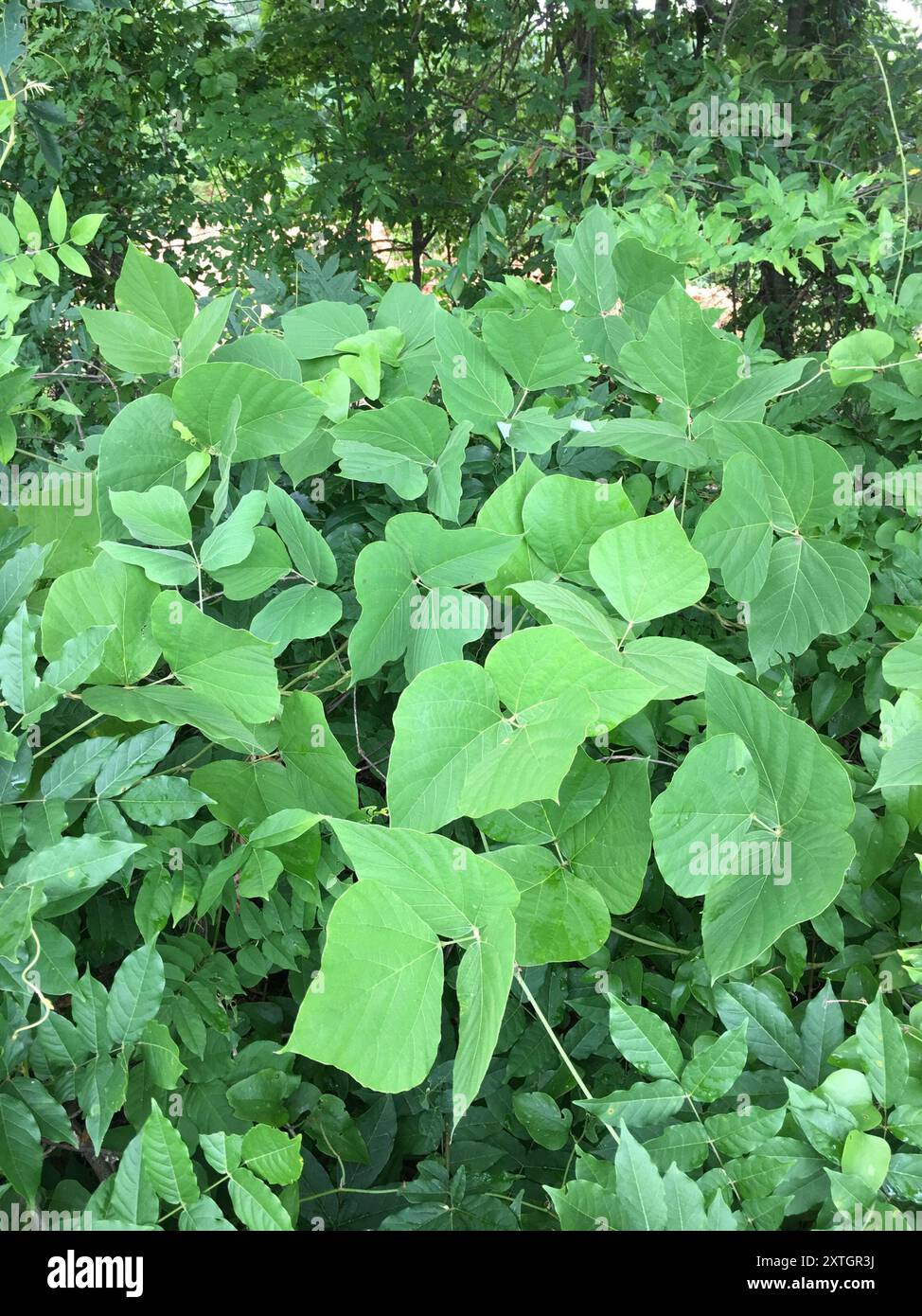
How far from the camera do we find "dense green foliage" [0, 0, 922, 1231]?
0.33m

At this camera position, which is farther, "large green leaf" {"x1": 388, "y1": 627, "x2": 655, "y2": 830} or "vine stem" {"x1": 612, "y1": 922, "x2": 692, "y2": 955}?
"vine stem" {"x1": 612, "y1": 922, "x2": 692, "y2": 955}

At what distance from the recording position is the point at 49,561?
45 cm

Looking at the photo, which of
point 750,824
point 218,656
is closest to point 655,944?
point 750,824

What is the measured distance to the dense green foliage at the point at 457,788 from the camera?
0.33 meters

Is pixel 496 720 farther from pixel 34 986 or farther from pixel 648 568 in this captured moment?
pixel 34 986

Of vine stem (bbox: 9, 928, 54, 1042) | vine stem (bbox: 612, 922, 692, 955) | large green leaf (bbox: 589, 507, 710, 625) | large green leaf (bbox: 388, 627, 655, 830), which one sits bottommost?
vine stem (bbox: 612, 922, 692, 955)

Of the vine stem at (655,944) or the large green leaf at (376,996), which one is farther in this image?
the vine stem at (655,944)

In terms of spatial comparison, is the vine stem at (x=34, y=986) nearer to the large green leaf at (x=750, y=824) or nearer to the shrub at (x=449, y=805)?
the shrub at (x=449, y=805)

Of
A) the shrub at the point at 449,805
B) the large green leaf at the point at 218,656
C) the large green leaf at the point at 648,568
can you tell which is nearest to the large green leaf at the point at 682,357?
the shrub at the point at 449,805

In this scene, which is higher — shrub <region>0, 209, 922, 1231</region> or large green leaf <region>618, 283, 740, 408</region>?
large green leaf <region>618, 283, 740, 408</region>

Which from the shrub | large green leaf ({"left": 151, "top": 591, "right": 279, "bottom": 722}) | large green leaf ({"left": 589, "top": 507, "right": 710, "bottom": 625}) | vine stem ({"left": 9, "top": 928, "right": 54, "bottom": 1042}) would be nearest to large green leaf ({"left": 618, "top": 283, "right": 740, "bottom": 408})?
the shrub

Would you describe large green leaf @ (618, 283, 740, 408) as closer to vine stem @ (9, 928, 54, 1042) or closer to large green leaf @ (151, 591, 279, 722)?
large green leaf @ (151, 591, 279, 722)

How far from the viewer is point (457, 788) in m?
0.34
